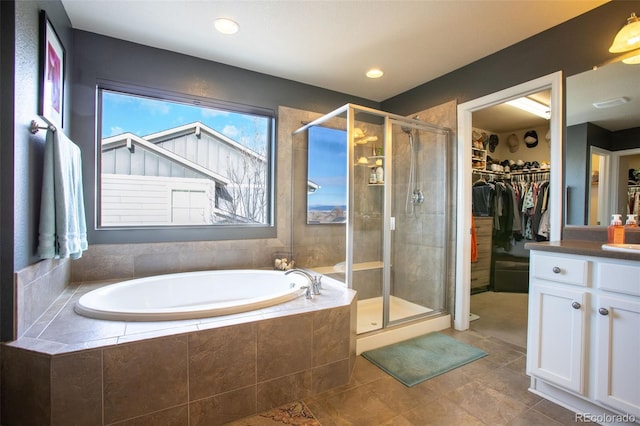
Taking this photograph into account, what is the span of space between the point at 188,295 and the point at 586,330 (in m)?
2.64

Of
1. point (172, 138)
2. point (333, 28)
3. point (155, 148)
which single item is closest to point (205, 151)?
point (172, 138)

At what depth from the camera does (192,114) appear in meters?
2.82

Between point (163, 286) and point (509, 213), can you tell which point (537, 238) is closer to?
point (509, 213)

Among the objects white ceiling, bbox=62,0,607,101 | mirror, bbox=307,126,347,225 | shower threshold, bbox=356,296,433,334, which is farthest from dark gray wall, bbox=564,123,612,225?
mirror, bbox=307,126,347,225

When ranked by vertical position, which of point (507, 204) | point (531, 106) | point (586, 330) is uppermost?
point (531, 106)

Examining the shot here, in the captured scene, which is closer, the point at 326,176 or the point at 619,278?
the point at 619,278

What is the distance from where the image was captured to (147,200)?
2.64 metres

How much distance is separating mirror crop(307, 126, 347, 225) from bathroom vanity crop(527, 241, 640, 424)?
57.7 inches

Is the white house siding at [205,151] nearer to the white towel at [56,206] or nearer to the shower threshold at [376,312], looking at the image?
the white towel at [56,206]

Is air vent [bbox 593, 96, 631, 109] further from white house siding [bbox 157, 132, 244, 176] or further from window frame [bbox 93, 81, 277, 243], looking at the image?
white house siding [bbox 157, 132, 244, 176]

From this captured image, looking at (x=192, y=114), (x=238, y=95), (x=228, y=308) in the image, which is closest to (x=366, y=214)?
(x=228, y=308)

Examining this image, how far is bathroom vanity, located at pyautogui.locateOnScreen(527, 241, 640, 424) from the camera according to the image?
1.41 meters

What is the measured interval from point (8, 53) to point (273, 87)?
202 cm

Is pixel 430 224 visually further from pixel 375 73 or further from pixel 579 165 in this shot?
pixel 375 73
